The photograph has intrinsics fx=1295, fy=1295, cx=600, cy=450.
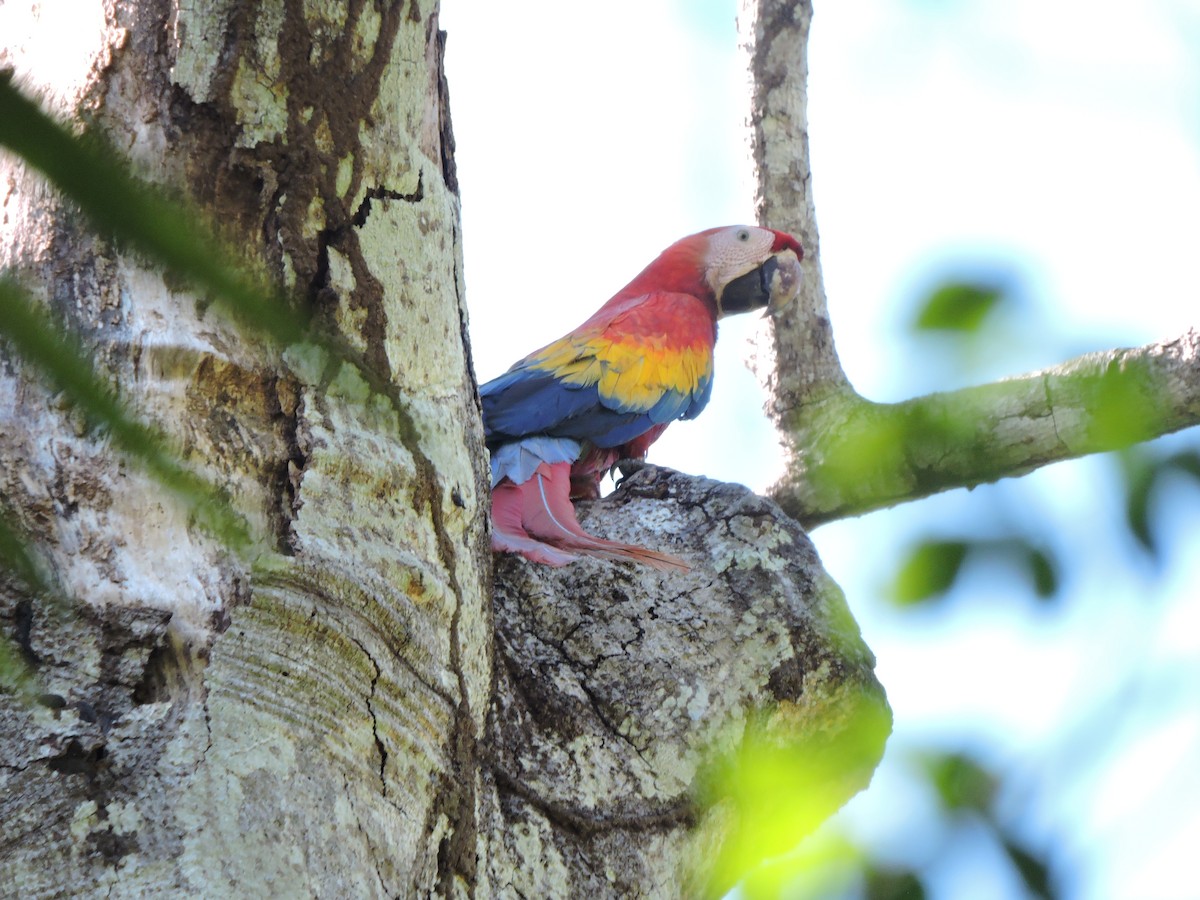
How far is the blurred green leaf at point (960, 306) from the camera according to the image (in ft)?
1.86

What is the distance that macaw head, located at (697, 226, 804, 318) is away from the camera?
10.1 feet

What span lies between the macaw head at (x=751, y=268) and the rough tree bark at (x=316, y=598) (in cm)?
146

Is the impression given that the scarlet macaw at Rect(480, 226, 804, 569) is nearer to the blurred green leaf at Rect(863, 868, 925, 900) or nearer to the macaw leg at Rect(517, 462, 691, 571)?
the macaw leg at Rect(517, 462, 691, 571)

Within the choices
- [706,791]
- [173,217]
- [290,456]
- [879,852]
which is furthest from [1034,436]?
[173,217]

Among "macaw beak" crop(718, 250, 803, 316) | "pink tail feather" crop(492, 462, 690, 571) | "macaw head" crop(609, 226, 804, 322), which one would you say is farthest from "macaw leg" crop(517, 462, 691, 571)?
"macaw head" crop(609, 226, 804, 322)

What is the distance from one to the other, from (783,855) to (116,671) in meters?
0.64

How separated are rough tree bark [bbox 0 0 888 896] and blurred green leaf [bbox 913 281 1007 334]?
21.0 inches

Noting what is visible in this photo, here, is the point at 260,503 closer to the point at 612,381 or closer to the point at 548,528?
the point at 548,528

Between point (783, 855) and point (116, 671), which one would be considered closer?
point (783, 855)

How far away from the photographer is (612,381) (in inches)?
115

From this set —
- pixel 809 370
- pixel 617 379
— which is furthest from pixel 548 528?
pixel 809 370

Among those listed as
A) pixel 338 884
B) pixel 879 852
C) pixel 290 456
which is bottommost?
pixel 879 852

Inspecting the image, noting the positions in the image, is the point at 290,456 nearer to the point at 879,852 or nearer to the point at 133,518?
the point at 133,518

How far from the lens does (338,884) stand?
3.62 ft
